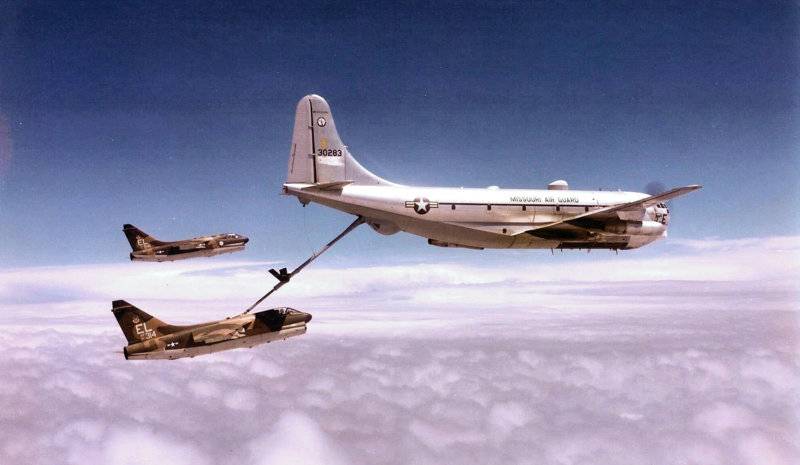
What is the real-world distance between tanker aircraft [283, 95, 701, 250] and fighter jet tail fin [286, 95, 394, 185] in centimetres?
5

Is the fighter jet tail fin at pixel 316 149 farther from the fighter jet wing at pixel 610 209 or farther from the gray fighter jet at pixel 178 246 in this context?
the fighter jet wing at pixel 610 209

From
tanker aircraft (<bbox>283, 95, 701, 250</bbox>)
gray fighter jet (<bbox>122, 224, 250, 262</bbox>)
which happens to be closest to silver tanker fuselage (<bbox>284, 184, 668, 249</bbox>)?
tanker aircraft (<bbox>283, 95, 701, 250</bbox>)

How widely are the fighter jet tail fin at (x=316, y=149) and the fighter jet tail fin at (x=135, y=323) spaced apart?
33.1ft

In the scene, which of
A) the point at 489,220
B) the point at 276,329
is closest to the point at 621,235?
the point at 489,220

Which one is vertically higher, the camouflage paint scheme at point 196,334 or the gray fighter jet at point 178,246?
the gray fighter jet at point 178,246

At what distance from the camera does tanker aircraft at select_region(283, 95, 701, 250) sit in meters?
30.7

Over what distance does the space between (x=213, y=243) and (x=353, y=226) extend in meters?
7.79

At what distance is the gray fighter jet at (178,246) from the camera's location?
31797 mm

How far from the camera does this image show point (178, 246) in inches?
1300

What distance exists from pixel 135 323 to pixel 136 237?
173 inches

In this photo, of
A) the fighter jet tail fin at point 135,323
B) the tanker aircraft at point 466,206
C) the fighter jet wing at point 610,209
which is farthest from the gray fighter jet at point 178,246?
the fighter jet wing at point 610,209

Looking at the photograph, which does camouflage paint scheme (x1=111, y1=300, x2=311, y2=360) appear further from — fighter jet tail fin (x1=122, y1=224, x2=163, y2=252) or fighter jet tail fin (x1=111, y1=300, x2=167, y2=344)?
fighter jet tail fin (x1=122, y1=224, x2=163, y2=252)

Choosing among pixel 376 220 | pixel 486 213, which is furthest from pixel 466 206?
pixel 376 220

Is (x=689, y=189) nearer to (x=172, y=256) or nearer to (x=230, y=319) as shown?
(x=230, y=319)
